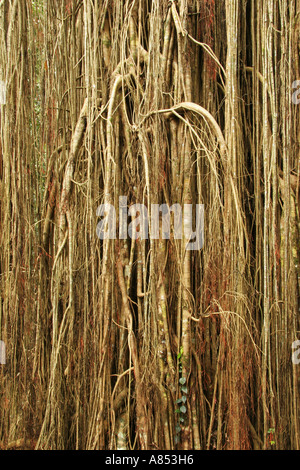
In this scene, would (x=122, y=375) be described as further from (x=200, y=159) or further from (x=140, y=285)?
(x=200, y=159)

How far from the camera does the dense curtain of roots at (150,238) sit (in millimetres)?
1739

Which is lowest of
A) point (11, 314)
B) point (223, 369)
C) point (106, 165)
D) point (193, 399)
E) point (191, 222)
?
point (193, 399)

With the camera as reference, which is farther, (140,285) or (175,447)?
(140,285)

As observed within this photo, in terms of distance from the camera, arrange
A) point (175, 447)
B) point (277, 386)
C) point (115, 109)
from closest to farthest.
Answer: point (277, 386), point (175, 447), point (115, 109)

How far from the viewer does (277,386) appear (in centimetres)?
168

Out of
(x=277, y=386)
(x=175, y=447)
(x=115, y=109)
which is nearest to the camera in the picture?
(x=277, y=386)

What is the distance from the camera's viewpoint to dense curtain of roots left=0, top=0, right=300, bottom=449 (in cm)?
174

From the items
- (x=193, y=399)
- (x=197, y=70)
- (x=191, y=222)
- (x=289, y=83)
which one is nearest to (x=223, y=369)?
(x=193, y=399)

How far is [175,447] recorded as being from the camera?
70.5 inches

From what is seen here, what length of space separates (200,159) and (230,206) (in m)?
0.33

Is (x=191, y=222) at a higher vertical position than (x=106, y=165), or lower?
lower

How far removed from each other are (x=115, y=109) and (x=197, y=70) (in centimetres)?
48

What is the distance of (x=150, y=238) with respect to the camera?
5.93 feet
